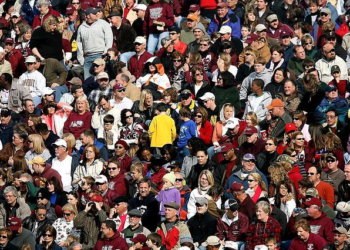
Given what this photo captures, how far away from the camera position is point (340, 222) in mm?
19812

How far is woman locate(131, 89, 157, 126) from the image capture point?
24125mm

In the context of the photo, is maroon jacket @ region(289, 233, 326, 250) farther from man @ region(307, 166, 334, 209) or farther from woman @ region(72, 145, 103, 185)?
woman @ region(72, 145, 103, 185)

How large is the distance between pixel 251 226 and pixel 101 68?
266 inches

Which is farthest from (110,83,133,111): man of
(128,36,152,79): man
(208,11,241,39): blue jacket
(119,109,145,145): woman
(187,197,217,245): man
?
(187,197,217,245): man

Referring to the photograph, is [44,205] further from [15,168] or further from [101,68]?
[101,68]

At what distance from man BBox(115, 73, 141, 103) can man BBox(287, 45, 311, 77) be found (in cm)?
279

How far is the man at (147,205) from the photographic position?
21188mm

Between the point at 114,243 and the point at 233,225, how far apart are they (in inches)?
69.3

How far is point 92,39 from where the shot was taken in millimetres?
26625

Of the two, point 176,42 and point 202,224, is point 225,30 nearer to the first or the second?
point 176,42

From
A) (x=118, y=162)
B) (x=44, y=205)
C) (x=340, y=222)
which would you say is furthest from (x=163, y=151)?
(x=340, y=222)

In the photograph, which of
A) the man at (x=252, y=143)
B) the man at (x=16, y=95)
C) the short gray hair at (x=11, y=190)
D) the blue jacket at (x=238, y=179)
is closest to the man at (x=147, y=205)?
the blue jacket at (x=238, y=179)

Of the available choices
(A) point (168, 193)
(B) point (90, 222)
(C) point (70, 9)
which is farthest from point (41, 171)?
(C) point (70, 9)

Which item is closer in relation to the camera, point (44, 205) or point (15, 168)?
point (44, 205)
